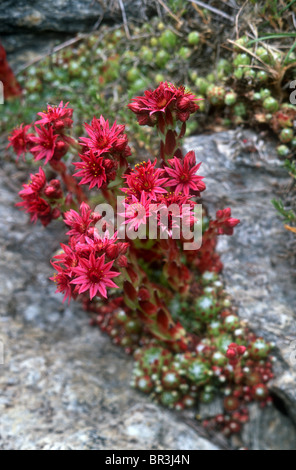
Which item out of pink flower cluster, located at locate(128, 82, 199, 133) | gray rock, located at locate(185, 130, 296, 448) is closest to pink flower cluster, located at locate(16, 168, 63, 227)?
pink flower cluster, located at locate(128, 82, 199, 133)

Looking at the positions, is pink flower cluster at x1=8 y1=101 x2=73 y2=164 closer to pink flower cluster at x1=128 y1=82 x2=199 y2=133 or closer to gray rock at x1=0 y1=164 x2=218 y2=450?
pink flower cluster at x1=128 y1=82 x2=199 y2=133

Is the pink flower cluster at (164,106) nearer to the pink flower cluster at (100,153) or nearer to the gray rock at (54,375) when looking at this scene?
the pink flower cluster at (100,153)

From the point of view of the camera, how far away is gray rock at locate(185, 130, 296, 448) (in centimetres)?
270

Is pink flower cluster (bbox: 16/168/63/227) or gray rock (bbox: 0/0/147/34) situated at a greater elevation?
gray rock (bbox: 0/0/147/34)

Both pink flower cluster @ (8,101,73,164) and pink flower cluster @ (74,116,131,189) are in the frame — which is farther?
pink flower cluster @ (8,101,73,164)

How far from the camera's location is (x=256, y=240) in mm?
2943

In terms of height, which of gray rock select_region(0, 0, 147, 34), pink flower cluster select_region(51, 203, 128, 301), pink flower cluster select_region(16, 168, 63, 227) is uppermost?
gray rock select_region(0, 0, 147, 34)

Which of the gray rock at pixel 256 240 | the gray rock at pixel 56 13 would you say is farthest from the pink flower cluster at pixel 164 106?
the gray rock at pixel 56 13

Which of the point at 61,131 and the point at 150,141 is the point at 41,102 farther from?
the point at 61,131

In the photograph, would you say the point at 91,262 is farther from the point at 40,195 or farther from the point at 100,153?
the point at 40,195

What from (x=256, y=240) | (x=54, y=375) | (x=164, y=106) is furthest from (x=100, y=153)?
(x=54, y=375)

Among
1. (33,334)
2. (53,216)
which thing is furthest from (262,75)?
(33,334)
